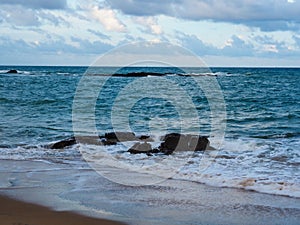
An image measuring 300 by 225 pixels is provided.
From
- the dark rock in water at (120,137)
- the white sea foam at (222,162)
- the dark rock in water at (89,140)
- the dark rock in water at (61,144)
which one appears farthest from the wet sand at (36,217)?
the dark rock in water at (120,137)

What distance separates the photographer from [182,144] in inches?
511

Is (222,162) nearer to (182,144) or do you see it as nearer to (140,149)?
(182,144)

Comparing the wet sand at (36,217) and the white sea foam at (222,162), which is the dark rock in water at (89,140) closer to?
A: the white sea foam at (222,162)

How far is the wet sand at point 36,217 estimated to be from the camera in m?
5.97

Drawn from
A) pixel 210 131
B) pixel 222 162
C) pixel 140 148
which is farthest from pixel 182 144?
pixel 210 131

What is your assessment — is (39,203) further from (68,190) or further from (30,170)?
(30,170)

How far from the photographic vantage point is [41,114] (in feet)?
72.5

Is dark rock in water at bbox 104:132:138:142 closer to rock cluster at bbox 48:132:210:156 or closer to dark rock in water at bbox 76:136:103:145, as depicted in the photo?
rock cluster at bbox 48:132:210:156

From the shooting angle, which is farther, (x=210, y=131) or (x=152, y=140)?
(x=210, y=131)

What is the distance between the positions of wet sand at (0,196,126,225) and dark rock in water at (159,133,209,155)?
19.4 feet

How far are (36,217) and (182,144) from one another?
23.5 feet

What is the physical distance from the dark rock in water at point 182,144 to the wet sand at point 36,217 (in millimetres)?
5921

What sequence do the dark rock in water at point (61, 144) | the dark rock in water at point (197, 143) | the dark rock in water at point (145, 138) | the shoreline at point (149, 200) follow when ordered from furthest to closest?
the dark rock in water at point (145, 138) < the dark rock in water at point (61, 144) < the dark rock in water at point (197, 143) < the shoreline at point (149, 200)

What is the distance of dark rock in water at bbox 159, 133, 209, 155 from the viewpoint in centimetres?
1260
